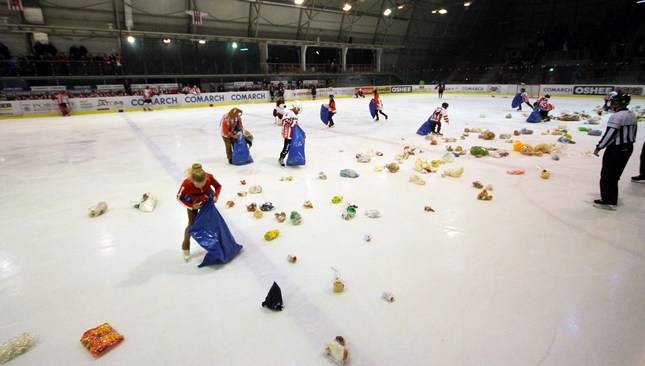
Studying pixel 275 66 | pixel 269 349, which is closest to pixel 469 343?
pixel 269 349

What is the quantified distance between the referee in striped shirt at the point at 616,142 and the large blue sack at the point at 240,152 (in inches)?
250

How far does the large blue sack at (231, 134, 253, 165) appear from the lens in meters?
7.77

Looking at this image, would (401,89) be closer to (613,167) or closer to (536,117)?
(536,117)

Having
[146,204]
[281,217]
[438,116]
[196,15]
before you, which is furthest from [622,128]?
[196,15]

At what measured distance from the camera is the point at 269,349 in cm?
252

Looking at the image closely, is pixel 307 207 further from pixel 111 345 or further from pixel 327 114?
pixel 327 114

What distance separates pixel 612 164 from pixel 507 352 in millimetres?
3873

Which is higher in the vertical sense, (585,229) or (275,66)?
(275,66)

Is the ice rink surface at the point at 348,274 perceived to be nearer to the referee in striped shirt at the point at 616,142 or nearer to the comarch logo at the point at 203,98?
the referee in striped shirt at the point at 616,142

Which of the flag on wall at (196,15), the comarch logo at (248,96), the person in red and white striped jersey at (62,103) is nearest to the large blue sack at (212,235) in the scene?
the person in red and white striped jersey at (62,103)

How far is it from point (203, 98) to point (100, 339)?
2254 cm

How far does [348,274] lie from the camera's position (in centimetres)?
346

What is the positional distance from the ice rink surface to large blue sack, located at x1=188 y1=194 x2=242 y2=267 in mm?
170

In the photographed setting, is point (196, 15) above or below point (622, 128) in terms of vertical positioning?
above
